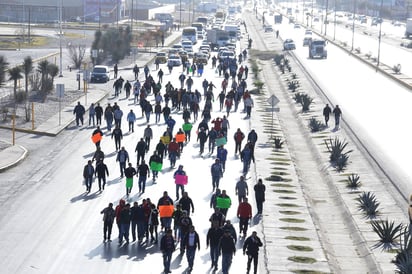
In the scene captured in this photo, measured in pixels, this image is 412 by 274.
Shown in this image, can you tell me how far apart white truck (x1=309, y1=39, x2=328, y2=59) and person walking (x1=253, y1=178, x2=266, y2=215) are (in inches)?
2708

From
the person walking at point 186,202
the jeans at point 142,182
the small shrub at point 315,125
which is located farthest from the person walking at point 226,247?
the small shrub at point 315,125

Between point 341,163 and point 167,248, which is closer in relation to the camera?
point 167,248

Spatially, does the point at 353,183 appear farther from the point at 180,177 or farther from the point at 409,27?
the point at 409,27

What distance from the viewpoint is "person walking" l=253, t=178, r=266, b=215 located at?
24.8 meters

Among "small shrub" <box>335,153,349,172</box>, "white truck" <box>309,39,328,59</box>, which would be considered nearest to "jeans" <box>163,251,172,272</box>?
"small shrub" <box>335,153,349,172</box>

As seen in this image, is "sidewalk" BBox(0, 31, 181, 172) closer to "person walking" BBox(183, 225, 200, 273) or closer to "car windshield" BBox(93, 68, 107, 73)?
"car windshield" BBox(93, 68, 107, 73)

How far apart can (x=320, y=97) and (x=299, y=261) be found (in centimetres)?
3757

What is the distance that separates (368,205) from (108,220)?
315 inches

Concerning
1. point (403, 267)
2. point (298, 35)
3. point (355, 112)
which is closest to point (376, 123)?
point (355, 112)

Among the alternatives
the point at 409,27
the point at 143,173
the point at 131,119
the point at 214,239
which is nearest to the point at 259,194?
the point at 143,173

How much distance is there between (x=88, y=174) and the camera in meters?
26.8

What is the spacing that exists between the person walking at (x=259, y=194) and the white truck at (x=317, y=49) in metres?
68.8

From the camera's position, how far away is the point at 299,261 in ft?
69.9

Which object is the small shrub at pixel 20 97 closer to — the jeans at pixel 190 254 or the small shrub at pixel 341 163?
the small shrub at pixel 341 163
